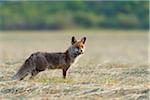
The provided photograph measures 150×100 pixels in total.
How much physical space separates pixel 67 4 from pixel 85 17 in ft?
9.81

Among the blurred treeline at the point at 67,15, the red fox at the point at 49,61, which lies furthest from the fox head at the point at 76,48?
the blurred treeline at the point at 67,15

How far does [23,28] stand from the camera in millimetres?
70750

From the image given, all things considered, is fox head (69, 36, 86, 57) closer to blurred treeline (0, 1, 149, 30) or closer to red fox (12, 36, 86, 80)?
red fox (12, 36, 86, 80)

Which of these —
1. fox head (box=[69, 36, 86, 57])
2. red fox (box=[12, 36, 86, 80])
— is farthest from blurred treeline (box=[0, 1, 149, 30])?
fox head (box=[69, 36, 86, 57])

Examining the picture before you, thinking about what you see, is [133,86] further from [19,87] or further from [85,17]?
[85,17]

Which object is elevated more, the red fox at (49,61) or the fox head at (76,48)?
the fox head at (76,48)

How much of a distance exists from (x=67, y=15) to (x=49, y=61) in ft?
189

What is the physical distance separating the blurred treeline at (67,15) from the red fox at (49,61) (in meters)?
52.9

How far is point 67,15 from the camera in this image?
7200 centimetres

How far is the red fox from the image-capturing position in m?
14.4

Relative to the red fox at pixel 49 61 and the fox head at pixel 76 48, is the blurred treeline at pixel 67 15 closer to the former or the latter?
the red fox at pixel 49 61

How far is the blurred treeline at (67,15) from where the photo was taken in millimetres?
68562

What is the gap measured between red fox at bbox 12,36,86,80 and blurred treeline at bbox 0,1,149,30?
52.9 m

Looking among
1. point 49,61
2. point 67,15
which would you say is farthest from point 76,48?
point 67,15
